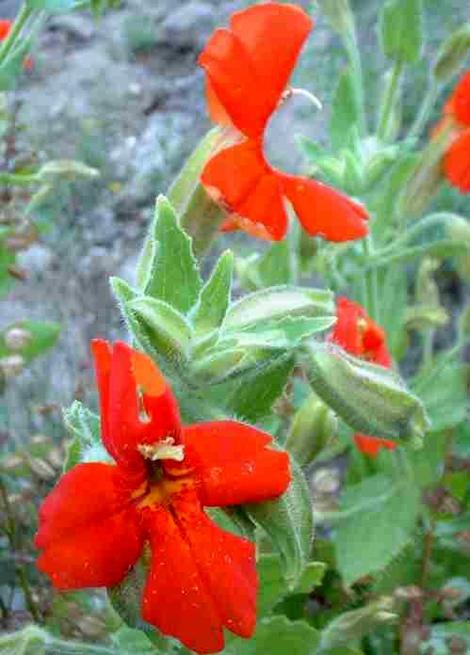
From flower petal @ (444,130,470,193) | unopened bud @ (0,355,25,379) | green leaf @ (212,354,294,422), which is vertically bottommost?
unopened bud @ (0,355,25,379)

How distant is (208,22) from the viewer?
3.51m

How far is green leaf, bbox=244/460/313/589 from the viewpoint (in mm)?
821

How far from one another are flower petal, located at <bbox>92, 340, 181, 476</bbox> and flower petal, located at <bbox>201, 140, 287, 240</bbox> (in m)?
0.22

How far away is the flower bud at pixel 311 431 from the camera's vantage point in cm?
101

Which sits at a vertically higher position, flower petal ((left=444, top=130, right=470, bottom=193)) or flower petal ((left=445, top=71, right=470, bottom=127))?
flower petal ((left=445, top=71, right=470, bottom=127))

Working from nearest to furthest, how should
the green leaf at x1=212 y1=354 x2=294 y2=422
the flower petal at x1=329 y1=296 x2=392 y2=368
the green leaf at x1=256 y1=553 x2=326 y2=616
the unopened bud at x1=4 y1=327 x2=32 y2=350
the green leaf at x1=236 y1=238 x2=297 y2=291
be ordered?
the green leaf at x1=212 y1=354 x2=294 y2=422
the green leaf at x1=256 y1=553 x2=326 y2=616
the flower petal at x1=329 y1=296 x2=392 y2=368
the unopened bud at x1=4 y1=327 x2=32 y2=350
the green leaf at x1=236 y1=238 x2=297 y2=291

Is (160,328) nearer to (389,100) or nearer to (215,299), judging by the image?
(215,299)

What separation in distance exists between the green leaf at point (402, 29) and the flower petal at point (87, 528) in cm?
70

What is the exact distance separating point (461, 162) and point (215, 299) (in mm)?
548

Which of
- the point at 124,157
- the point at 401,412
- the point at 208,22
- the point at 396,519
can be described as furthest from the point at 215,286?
the point at 208,22

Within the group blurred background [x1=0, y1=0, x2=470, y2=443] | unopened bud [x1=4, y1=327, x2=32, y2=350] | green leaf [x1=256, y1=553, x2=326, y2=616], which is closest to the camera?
green leaf [x1=256, y1=553, x2=326, y2=616]

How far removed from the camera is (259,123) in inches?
38.3

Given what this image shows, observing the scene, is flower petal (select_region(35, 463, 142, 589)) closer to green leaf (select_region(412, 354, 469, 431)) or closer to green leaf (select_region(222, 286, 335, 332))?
green leaf (select_region(222, 286, 335, 332))

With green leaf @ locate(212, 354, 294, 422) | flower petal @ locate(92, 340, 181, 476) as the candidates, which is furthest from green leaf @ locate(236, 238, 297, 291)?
flower petal @ locate(92, 340, 181, 476)
